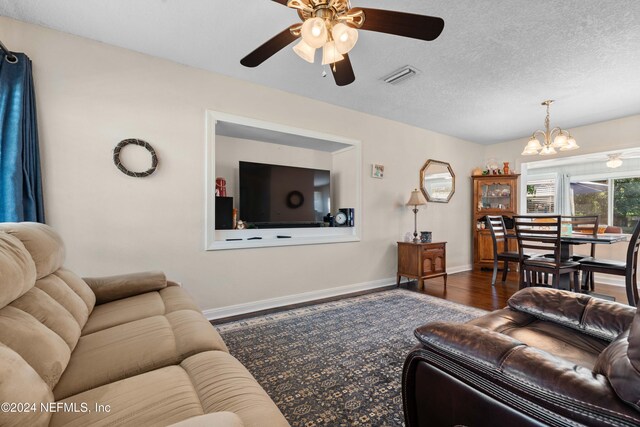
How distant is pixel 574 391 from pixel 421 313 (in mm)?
2330

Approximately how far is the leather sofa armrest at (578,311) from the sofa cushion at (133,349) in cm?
162

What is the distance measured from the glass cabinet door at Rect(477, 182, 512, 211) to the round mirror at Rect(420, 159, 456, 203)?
0.71 meters

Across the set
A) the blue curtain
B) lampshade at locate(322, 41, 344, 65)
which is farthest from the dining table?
the blue curtain

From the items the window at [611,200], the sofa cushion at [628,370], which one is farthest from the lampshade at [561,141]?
the sofa cushion at [628,370]

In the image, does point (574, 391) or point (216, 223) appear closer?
point (574, 391)

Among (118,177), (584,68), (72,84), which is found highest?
(584,68)

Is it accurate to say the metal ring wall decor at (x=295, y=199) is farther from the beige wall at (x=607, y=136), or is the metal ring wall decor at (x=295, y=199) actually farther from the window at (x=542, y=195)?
the window at (x=542, y=195)

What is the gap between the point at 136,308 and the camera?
5.31ft

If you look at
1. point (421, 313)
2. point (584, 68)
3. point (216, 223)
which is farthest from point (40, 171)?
point (584, 68)

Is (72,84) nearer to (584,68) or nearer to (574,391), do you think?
(574,391)

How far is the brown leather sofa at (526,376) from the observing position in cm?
62

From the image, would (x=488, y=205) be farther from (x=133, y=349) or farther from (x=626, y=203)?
(x=133, y=349)

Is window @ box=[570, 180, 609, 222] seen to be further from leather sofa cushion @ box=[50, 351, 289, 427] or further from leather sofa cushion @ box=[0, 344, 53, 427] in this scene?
leather sofa cushion @ box=[0, 344, 53, 427]

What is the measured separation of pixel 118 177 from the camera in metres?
2.37
